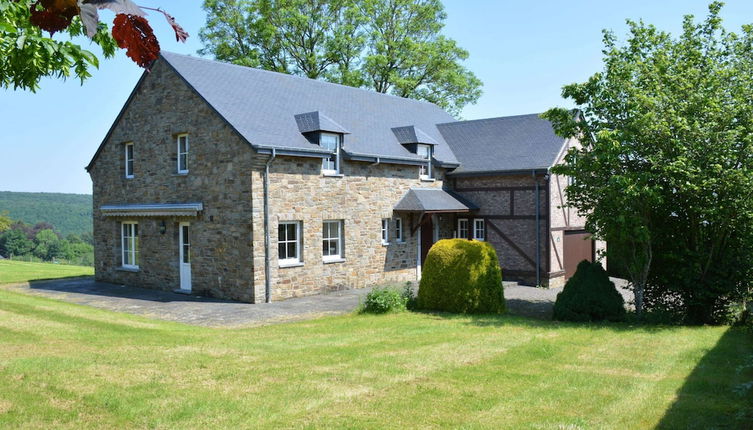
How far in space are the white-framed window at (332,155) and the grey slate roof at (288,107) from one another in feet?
1.22

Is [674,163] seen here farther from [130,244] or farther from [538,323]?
[130,244]

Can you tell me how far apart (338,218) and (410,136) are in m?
4.85

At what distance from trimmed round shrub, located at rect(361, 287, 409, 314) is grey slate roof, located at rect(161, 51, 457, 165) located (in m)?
5.02

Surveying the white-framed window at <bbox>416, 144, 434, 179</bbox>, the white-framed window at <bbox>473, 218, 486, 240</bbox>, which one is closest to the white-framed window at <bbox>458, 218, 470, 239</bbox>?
the white-framed window at <bbox>473, 218, 486, 240</bbox>

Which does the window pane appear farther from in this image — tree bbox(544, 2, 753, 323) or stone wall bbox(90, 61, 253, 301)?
tree bbox(544, 2, 753, 323)

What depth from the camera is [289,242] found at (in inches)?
679

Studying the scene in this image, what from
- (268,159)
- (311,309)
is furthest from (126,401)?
(268,159)

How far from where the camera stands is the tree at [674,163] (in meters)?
13.1

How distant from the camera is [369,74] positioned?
35188mm

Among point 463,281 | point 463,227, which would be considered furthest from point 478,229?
point 463,281

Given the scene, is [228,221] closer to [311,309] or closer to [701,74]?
[311,309]

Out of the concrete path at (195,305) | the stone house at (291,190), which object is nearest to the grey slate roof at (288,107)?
Result: the stone house at (291,190)

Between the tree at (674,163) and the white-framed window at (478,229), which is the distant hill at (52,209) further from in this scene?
the tree at (674,163)

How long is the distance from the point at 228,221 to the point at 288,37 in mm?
20777
